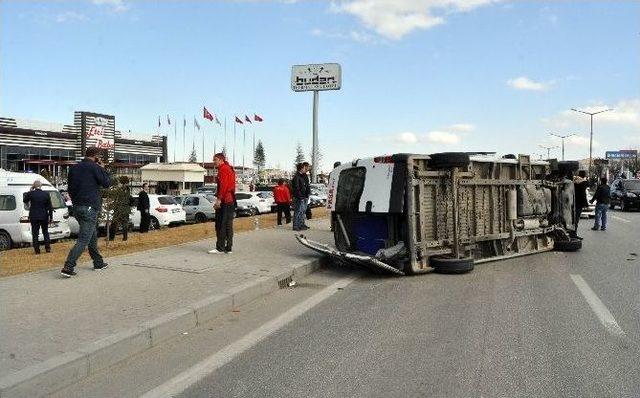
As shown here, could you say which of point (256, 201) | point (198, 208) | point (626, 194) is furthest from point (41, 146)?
point (626, 194)

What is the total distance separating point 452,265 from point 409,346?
381 centimetres

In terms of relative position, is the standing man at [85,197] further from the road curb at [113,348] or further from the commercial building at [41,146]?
the commercial building at [41,146]

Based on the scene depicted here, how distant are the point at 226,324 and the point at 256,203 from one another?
82.4 feet

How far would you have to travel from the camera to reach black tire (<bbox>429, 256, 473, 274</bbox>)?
339 inches

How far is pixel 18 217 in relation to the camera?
14.4 metres

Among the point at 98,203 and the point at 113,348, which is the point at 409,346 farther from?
the point at 98,203

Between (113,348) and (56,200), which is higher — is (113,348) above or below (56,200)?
below

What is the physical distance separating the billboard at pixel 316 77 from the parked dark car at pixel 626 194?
671 inches

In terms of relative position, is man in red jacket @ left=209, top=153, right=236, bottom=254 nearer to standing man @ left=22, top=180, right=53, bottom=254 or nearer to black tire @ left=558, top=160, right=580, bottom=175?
standing man @ left=22, top=180, right=53, bottom=254

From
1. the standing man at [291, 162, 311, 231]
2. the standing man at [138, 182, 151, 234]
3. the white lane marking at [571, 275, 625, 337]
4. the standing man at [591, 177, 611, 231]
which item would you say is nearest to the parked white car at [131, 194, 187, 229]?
the standing man at [138, 182, 151, 234]

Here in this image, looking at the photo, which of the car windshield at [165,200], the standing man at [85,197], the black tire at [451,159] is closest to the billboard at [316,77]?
the car windshield at [165,200]

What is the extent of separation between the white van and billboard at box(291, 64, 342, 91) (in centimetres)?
1440

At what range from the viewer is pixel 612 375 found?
4277mm

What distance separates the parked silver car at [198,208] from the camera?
25.9 meters
